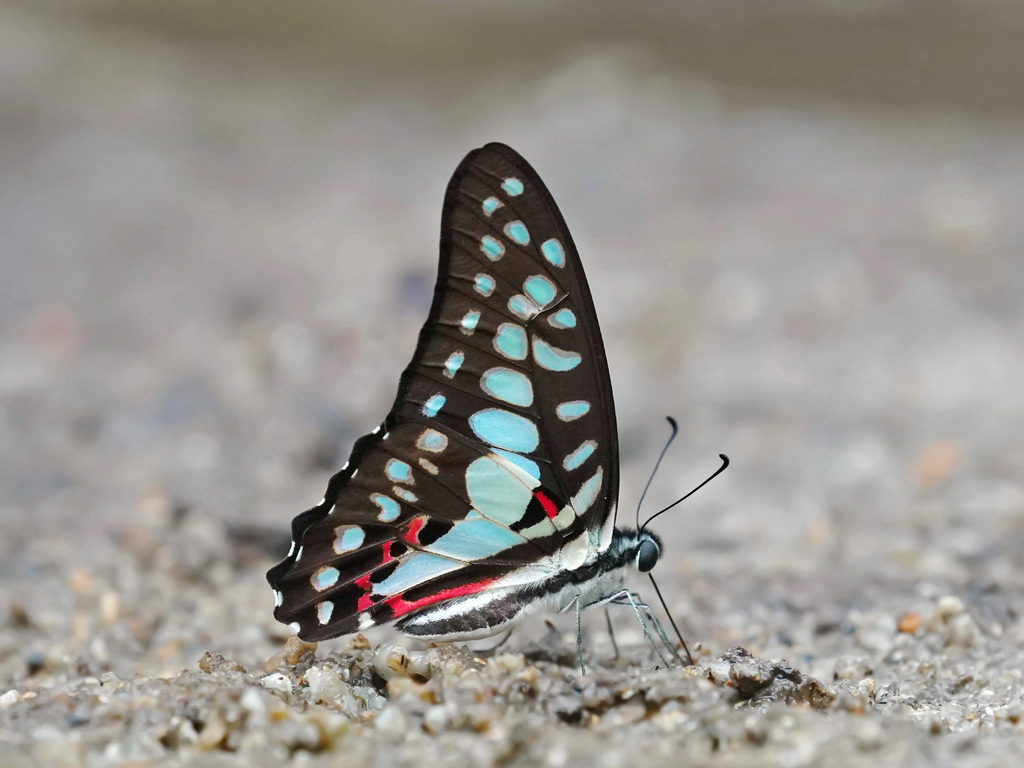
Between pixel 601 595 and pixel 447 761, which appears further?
pixel 601 595

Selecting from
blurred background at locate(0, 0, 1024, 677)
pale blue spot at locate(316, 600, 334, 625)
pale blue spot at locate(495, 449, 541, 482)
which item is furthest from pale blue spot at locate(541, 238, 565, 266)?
blurred background at locate(0, 0, 1024, 677)

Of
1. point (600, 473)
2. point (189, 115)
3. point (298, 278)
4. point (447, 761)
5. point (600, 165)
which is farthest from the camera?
point (189, 115)

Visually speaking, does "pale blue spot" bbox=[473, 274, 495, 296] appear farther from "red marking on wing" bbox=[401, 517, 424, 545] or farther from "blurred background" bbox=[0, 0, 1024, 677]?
"blurred background" bbox=[0, 0, 1024, 677]

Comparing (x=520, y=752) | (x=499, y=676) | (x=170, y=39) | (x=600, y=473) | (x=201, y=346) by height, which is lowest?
(x=520, y=752)

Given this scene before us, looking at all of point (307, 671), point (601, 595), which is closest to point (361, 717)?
point (307, 671)

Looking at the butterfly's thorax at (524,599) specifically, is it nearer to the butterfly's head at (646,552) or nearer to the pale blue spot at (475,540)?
the butterfly's head at (646,552)

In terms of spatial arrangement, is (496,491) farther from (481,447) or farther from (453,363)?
(453,363)

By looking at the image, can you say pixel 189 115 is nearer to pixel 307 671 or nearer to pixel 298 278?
pixel 298 278
